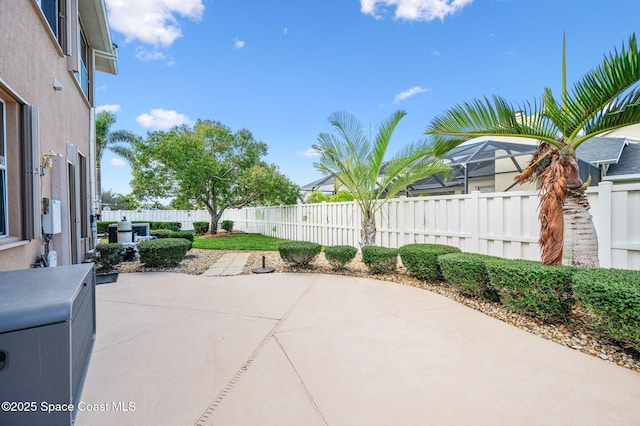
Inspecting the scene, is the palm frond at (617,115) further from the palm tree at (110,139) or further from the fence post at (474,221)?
the palm tree at (110,139)

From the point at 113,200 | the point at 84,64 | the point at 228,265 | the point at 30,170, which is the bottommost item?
the point at 228,265

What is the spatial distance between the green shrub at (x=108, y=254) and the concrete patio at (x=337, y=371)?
2832 millimetres

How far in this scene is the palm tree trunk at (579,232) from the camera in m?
3.64

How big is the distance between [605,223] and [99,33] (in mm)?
11712

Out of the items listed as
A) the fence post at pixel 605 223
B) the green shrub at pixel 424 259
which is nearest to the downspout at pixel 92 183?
the green shrub at pixel 424 259

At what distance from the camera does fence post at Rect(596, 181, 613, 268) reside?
155 inches

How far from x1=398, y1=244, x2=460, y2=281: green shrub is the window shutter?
581 cm

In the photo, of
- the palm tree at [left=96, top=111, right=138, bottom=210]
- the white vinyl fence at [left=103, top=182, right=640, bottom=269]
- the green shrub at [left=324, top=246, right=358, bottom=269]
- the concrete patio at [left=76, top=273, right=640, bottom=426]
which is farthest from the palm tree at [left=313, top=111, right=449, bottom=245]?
the palm tree at [left=96, top=111, right=138, bottom=210]

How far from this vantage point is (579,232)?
369 cm

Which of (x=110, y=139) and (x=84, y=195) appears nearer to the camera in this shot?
(x=84, y=195)

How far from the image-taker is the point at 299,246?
680 cm

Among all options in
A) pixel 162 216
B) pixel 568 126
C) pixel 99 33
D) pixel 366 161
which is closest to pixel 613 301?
pixel 568 126

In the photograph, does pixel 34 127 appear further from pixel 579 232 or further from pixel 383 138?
pixel 579 232

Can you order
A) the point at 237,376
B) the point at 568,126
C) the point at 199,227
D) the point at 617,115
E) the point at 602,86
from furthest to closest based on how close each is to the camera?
the point at 199,227 < the point at 568,126 < the point at 617,115 < the point at 602,86 < the point at 237,376
